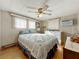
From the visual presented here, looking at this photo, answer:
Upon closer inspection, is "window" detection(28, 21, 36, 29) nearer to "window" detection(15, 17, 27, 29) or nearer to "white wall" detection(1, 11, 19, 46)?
"window" detection(15, 17, 27, 29)

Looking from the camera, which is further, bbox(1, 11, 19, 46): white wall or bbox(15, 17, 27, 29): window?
bbox(15, 17, 27, 29): window

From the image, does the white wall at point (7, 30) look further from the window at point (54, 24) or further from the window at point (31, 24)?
the window at point (54, 24)

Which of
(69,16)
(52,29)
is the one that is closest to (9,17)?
(52,29)

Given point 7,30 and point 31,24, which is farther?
point 31,24

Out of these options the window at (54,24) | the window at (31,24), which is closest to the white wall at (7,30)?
the window at (31,24)

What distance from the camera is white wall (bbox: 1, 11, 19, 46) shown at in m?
3.64

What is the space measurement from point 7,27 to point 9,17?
64 cm

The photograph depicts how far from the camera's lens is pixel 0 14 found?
354cm

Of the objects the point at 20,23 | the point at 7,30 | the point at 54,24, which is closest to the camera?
the point at 7,30

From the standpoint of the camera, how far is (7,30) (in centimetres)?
382

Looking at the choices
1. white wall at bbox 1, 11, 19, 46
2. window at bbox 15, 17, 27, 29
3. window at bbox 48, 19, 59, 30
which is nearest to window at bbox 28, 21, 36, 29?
window at bbox 15, 17, 27, 29

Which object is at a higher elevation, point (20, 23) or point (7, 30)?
point (20, 23)

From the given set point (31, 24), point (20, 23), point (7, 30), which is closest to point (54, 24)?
point (31, 24)

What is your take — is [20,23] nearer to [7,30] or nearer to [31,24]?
[7,30]
